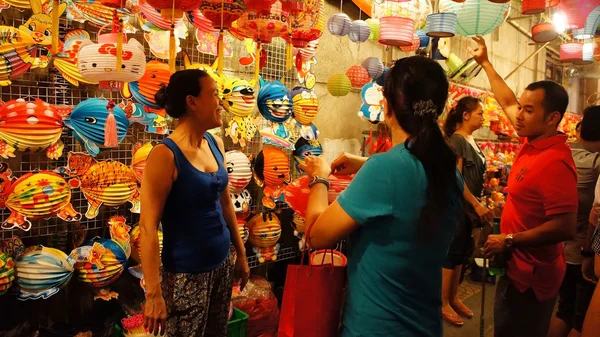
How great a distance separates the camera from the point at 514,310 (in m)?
2.09

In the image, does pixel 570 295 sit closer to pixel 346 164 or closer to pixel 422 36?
pixel 346 164

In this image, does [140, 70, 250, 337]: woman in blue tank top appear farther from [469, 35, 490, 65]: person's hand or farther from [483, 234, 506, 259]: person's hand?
[469, 35, 490, 65]: person's hand

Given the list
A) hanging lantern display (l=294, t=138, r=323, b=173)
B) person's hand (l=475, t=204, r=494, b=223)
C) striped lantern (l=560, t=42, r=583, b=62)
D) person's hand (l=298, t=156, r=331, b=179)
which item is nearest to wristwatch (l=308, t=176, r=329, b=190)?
person's hand (l=298, t=156, r=331, b=179)

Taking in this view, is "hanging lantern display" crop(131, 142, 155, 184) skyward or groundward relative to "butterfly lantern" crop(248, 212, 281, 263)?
skyward

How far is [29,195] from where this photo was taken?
2.22m

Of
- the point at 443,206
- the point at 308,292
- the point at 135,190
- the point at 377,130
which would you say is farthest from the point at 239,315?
the point at 377,130

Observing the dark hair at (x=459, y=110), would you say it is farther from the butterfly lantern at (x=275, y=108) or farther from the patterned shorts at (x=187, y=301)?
the patterned shorts at (x=187, y=301)

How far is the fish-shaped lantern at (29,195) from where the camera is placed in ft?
7.24

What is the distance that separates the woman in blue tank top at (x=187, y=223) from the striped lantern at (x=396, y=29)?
1.89 meters

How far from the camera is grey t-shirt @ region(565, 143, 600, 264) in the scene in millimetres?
2857

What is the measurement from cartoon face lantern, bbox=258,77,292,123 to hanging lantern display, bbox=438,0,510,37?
1510 millimetres

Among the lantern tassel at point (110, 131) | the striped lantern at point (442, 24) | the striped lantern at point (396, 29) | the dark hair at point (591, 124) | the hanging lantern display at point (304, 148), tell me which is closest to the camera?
the lantern tassel at point (110, 131)

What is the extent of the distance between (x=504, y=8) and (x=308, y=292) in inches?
118

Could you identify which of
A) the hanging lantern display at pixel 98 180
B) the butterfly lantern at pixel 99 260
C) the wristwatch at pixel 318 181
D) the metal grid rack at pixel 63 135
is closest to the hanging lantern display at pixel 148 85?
the metal grid rack at pixel 63 135
